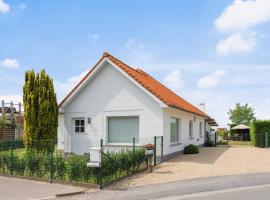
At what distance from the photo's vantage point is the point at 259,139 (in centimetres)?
2844

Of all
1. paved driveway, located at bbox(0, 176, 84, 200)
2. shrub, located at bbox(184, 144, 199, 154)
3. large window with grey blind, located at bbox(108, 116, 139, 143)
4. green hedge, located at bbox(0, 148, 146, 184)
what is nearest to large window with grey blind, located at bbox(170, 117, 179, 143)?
shrub, located at bbox(184, 144, 199, 154)

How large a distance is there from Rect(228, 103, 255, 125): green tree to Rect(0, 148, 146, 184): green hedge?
179ft

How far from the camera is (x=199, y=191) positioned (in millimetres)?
10539

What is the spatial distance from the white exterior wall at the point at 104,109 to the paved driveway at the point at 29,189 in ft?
21.1

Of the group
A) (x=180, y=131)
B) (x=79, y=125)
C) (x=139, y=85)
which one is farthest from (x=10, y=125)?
(x=139, y=85)

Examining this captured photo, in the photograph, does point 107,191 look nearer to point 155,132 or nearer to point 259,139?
point 155,132

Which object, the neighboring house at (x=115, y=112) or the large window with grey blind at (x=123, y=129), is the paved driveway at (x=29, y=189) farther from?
the large window with grey blind at (x=123, y=129)

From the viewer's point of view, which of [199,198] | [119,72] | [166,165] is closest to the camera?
[199,198]

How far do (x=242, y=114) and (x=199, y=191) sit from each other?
191 feet

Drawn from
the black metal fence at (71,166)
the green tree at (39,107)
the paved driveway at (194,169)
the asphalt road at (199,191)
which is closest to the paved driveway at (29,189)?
the black metal fence at (71,166)

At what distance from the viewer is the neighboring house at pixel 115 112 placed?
17.2 m

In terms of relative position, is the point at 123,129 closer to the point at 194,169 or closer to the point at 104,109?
the point at 104,109

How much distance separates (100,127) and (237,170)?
7.83m

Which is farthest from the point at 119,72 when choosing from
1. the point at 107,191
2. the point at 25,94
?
the point at 107,191
